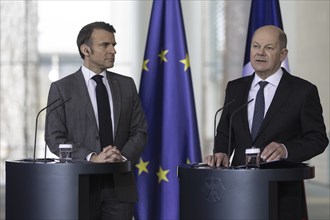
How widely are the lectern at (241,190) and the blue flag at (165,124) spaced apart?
92.9 inches

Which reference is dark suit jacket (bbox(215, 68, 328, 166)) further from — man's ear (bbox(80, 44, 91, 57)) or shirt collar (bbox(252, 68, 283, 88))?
man's ear (bbox(80, 44, 91, 57))

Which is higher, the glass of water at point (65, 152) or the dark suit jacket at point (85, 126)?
the dark suit jacket at point (85, 126)

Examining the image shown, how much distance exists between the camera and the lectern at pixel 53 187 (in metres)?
3.59

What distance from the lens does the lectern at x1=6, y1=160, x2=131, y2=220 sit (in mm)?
3586

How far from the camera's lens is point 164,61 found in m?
5.70

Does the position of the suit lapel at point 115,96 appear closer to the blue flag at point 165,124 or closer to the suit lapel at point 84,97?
the suit lapel at point 84,97

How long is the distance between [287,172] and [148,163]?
2.54m

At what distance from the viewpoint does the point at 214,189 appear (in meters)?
3.24

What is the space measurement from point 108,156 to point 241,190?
87 cm

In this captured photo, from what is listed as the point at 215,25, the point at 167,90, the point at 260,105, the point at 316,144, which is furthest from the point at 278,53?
the point at 215,25

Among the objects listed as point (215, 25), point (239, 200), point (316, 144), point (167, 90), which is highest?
point (215, 25)

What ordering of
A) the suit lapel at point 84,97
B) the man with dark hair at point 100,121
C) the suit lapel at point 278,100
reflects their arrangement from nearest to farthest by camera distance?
the suit lapel at point 278,100, the man with dark hair at point 100,121, the suit lapel at point 84,97

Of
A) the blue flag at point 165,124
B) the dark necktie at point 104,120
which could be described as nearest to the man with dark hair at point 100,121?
the dark necktie at point 104,120

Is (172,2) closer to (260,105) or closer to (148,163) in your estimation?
(148,163)
